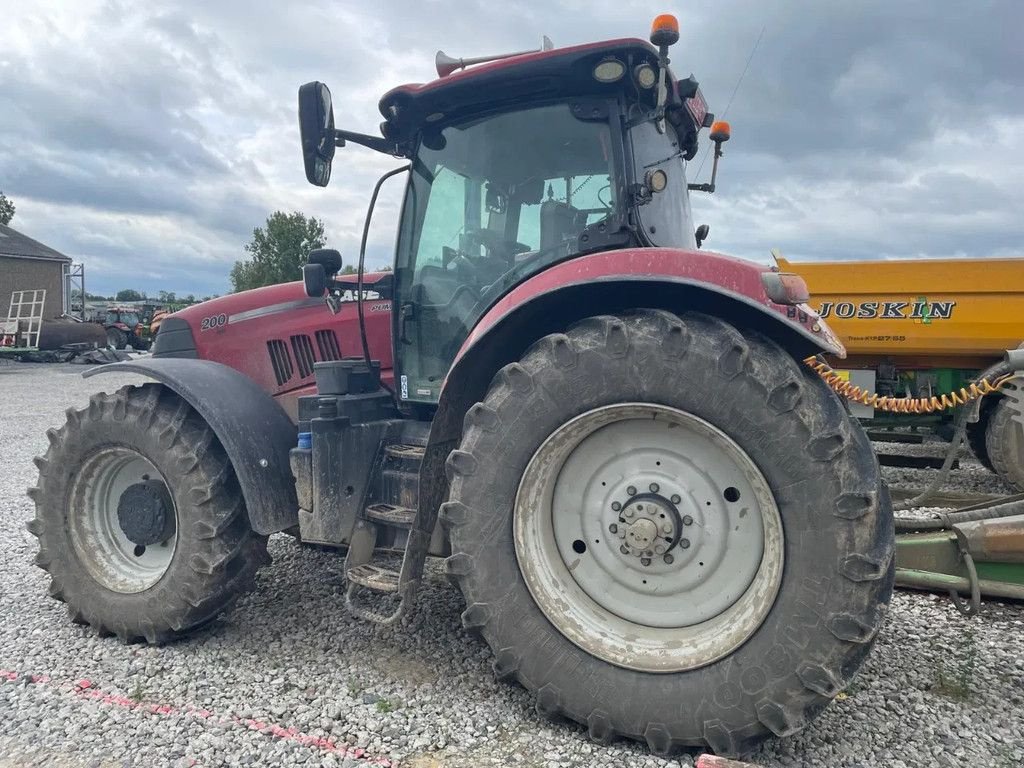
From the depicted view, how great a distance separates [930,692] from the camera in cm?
288

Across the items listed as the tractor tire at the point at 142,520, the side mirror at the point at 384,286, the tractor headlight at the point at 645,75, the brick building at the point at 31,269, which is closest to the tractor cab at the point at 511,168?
the tractor headlight at the point at 645,75

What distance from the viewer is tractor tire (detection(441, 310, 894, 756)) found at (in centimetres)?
227

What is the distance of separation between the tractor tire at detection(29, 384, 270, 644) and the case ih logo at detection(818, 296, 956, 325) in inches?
251

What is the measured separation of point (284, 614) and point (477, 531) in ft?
5.36

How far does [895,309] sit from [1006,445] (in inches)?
65.8

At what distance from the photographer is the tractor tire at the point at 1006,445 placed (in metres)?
6.34

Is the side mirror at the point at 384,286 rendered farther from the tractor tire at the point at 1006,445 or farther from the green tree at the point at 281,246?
the green tree at the point at 281,246

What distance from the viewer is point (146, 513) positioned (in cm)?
348

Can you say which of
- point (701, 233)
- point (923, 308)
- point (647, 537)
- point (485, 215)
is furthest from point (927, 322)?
point (647, 537)

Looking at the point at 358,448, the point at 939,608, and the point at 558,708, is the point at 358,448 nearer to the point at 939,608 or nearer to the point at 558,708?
the point at 558,708

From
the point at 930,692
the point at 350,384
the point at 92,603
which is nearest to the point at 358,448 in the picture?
the point at 350,384

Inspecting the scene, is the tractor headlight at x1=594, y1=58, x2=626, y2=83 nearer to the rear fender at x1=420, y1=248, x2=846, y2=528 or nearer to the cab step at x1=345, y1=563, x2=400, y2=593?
the rear fender at x1=420, y1=248, x2=846, y2=528

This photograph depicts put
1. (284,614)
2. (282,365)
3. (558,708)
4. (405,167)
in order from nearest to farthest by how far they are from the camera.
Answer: (558,708) < (405,167) < (284,614) < (282,365)

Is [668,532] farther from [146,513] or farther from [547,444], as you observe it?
[146,513]
